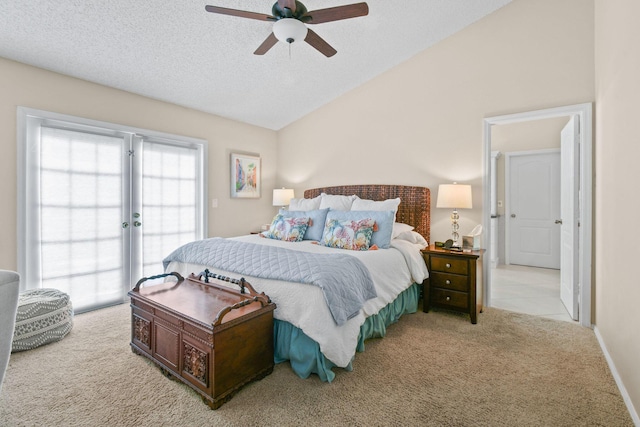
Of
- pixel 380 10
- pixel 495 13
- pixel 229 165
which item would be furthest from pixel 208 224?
pixel 495 13

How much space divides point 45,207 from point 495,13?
5.01 m

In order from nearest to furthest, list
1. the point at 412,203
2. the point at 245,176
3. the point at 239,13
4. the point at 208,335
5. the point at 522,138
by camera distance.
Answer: the point at 208,335 < the point at 239,13 < the point at 412,203 < the point at 245,176 < the point at 522,138

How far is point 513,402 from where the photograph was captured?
1832 mm

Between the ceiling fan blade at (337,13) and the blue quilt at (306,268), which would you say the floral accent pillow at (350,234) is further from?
the ceiling fan blade at (337,13)

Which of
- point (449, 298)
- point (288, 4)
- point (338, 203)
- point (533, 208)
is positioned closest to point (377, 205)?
point (338, 203)

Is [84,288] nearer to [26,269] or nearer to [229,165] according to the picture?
[26,269]

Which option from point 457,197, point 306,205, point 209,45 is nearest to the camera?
point 209,45

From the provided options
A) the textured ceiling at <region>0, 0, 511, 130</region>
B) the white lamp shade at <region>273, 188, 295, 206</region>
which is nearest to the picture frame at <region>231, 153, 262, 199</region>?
the white lamp shade at <region>273, 188, 295, 206</region>

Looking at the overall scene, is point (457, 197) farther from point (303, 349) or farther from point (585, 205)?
point (303, 349)

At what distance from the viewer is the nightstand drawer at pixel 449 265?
10.2 ft

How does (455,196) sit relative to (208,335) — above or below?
above

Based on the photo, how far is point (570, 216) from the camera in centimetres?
318

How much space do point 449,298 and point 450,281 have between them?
17 cm

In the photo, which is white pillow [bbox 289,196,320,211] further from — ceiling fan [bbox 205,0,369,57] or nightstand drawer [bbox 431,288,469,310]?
ceiling fan [bbox 205,0,369,57]
